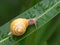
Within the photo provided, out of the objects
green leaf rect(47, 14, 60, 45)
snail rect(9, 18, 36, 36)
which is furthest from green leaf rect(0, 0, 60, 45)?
green leaf rect(47, 14, 60, 45)

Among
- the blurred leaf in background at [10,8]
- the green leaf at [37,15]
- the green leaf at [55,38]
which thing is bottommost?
the green leaf at [55,38]

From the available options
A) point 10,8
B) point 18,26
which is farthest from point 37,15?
point 10,8

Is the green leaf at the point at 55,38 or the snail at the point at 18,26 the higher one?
the snail at the point at 18,26

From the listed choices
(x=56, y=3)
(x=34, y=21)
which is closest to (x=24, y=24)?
(x=34, y=21)

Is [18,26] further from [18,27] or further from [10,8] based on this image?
[10,8]

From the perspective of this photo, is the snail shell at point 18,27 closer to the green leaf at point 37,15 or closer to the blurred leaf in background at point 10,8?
the green leaf at point 37,15

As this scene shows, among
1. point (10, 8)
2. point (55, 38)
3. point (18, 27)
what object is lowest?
point (55, 38)

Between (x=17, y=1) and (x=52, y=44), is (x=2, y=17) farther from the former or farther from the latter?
(x=52, y=44)

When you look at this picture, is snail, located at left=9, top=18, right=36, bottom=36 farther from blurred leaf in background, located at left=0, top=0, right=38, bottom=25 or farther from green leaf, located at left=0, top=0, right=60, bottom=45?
blurred leaf in background, located at left=0, top=0, right=38, bottom=25

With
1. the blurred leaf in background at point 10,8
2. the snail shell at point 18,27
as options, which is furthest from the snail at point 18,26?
the blurred leaf in background at point 10,8
